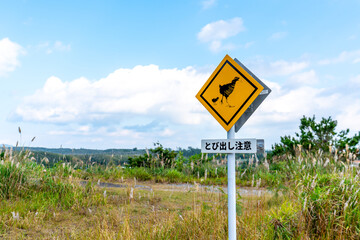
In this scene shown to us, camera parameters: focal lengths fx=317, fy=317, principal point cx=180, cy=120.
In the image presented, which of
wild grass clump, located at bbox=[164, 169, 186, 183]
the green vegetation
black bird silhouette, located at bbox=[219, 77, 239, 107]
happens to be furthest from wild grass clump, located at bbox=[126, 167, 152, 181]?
black bird silhouette, located at bbox=[219, 77, 239, 107]

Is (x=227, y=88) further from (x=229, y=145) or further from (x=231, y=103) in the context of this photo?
(x=229, y=145)

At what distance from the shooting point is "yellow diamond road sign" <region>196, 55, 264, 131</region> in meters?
3.38

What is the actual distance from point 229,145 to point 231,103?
457mm

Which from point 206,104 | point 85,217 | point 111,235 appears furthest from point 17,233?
point 206,104

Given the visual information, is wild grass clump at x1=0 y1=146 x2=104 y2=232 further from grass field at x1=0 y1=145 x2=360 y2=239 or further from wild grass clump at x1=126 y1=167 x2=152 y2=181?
wild grass clump at x1=126 y1=167 x2=152 y2=181

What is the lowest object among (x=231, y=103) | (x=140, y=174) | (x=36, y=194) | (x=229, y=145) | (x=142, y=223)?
(x=142, y=223)

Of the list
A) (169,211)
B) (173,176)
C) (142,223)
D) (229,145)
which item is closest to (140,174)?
(173,176)

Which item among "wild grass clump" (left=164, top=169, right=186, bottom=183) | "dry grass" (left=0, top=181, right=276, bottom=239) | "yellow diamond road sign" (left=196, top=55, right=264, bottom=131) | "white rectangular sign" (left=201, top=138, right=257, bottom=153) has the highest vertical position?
"yellow diamond road sign" (left=196, top=55, right=264, bottom=131)

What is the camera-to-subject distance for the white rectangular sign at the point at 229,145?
331cm

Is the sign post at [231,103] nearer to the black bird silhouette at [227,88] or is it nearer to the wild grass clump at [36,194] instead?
the black bird silhouette at [227,88]

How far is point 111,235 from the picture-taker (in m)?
4.12

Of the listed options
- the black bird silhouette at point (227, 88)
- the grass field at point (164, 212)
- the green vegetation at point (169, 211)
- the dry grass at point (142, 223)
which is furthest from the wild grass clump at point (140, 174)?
the black bird silhouette at point (227, 88)

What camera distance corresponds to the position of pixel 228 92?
3484 millimetres

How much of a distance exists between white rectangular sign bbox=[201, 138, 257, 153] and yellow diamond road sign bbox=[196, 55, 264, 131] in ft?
0.55
